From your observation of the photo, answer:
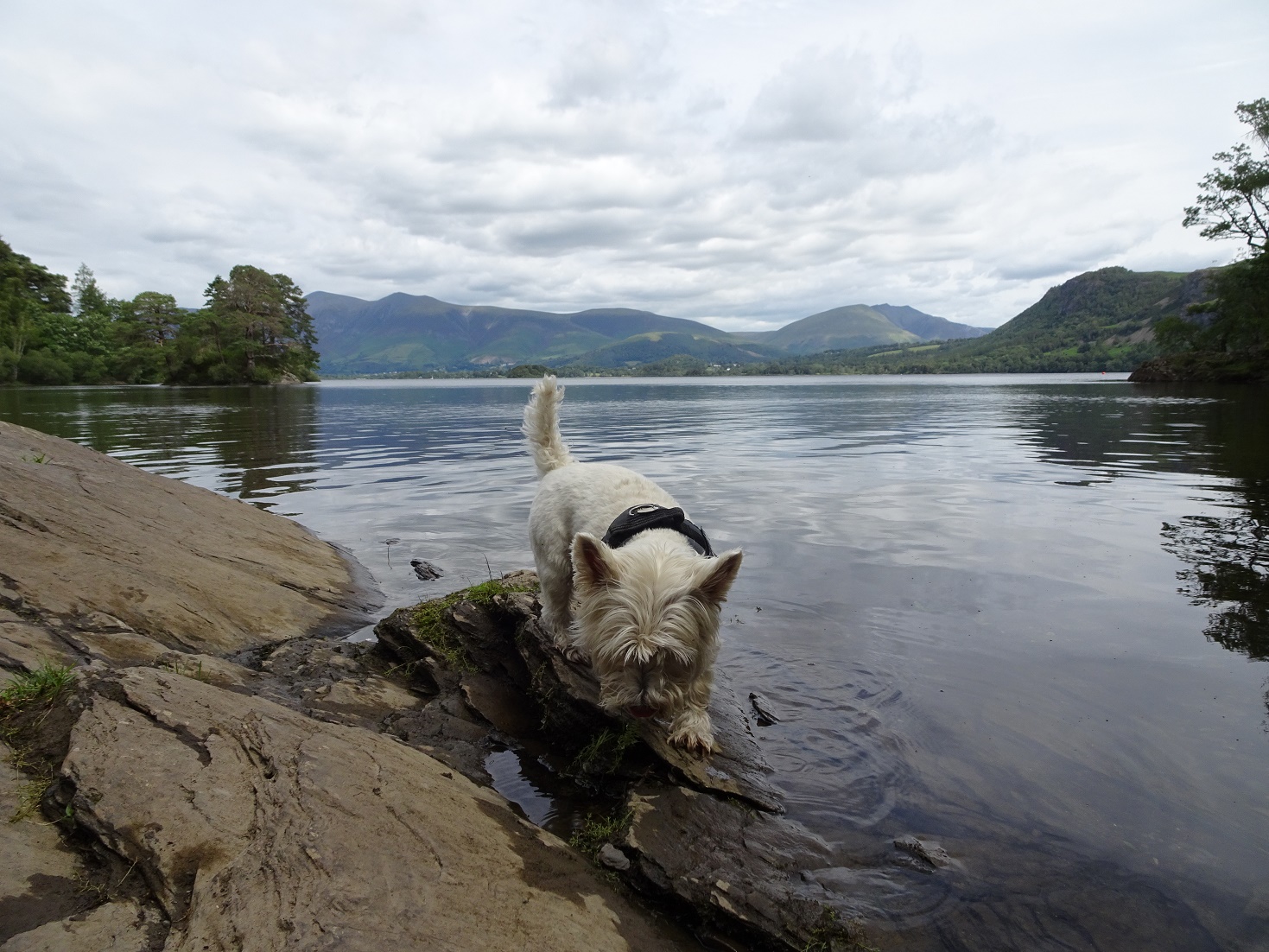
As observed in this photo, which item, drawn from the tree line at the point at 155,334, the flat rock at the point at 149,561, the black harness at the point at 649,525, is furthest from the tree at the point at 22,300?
the black harness at the point at 649,525

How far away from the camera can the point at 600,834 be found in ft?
13.8

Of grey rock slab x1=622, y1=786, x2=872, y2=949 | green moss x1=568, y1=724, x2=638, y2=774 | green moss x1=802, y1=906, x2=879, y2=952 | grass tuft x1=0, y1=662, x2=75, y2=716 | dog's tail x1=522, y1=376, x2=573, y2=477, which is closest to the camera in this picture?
green moss x1=802, y1=906, x2=879, y2=952

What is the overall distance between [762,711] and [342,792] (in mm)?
3678

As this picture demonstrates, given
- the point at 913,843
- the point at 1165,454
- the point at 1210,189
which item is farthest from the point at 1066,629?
the point at 1210,189

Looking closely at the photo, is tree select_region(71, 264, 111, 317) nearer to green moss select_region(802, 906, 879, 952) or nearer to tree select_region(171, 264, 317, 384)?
tree select_region(171, 264, 317, 384)

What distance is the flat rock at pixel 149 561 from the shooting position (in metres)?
5.77

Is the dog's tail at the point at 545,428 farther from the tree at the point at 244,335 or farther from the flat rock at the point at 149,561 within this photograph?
the tree at the point at 244,335

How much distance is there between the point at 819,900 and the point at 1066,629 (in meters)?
5.37

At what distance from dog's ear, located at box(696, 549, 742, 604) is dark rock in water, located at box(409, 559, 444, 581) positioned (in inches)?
249

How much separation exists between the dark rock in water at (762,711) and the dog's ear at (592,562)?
226cm

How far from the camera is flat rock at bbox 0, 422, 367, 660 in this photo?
5770 millimetres

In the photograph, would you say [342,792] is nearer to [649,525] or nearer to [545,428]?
[649,525]

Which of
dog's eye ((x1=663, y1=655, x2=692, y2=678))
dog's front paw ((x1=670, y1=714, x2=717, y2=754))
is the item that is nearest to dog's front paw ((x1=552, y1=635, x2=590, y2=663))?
dog's front paw ((x1=670, y1=714, x2=717, y2=754))

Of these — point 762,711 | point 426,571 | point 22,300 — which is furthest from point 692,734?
point 22,300
